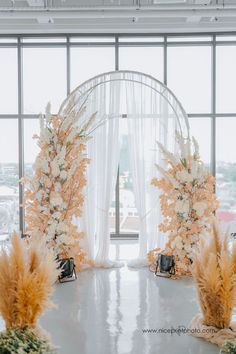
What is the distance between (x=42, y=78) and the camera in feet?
28.0

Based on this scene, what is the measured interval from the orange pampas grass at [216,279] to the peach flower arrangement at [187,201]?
6.84 ft

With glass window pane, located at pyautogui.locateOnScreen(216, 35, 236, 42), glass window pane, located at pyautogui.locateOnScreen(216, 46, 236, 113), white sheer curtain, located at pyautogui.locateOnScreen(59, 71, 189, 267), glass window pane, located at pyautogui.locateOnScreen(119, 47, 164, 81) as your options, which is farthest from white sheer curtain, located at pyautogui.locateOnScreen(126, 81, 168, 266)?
glass window pane, located at pyautogui.locateOnScreen(216, 35, 236, 42)

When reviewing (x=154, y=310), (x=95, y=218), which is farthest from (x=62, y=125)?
(x=154, y=310)

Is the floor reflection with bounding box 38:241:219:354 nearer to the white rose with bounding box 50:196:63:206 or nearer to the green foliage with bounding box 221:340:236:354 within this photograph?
the white rose with bounding box 50:196:63:206

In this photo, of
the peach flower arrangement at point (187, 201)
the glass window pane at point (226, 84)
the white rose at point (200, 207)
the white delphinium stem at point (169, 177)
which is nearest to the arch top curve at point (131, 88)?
the peach flower arrangement at point (187, 201)

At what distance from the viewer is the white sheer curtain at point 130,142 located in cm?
657

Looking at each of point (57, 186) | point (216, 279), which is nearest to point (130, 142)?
point (57, 186)

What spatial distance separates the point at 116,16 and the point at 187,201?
318 cm

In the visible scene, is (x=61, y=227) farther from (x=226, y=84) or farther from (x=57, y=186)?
(x=226, y=84)

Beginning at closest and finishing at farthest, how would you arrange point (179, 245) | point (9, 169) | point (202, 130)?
point (179, 245) < point (202, 130) < point (9, 169)

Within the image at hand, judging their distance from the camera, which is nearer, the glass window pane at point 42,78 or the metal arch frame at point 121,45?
the metal arch frame at point 121,45

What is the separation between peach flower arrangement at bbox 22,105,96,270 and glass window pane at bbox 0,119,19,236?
275cm

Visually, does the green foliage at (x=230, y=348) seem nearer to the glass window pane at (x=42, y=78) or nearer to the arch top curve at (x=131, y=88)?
the arch top curve at (x=131, y=88)

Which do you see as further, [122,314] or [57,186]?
[57,186]
